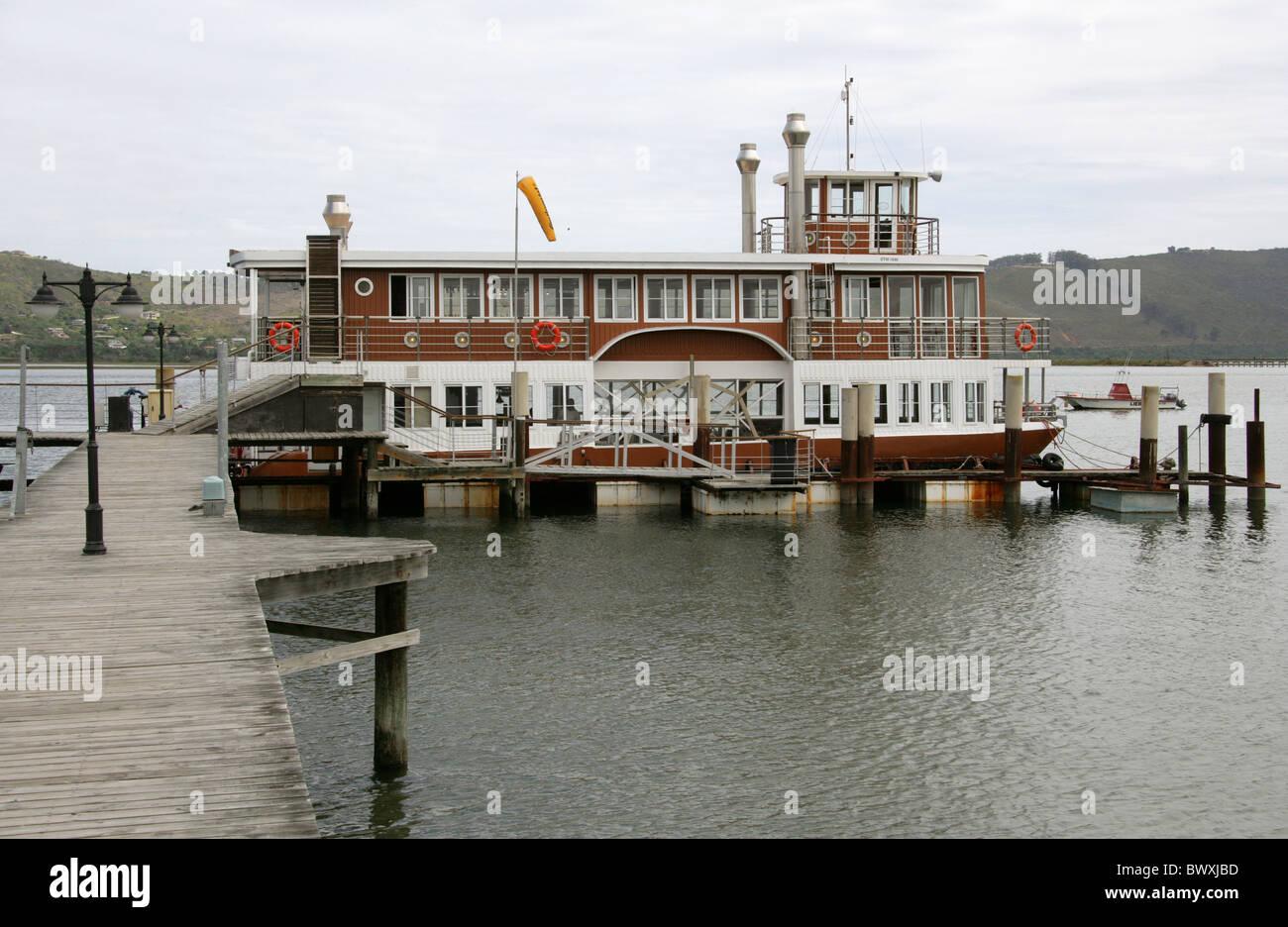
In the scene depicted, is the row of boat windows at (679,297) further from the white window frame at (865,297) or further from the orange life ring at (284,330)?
the orange life ring at (284,330)

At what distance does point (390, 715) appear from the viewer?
49.0 feet

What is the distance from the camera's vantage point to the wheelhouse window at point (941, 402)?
144 ft

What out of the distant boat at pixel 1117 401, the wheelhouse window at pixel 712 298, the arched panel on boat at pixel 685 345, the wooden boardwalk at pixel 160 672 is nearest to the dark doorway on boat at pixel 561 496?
the arched panel on boat at pixel 685 345

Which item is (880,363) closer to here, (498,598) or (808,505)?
(808,505)

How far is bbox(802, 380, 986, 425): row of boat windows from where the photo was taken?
142 feet

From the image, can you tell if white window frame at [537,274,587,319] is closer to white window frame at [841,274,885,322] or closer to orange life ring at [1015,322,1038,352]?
white window frame at [841,274,885,322]

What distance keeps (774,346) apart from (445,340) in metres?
11.1

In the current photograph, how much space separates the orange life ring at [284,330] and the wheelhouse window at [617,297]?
32.3 ft

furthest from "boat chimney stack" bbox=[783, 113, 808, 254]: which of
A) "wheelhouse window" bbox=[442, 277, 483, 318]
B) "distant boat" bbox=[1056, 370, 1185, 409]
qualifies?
"distant boat" bbox=[1056, 370, 1185, 409]

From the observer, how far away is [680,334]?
42.7 meters

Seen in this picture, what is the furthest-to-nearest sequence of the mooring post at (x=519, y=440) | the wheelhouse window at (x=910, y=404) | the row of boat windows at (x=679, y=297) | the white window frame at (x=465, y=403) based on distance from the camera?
1. the wheelhouse window at (x=910, y=404)
2. the row of boat windows at (x=679, y=297)
3. the white window frame at (x=465, y=403)
4. the mooring post at (x=519, y=440)

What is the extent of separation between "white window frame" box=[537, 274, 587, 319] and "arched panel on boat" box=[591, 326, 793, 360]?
163 centimetres
